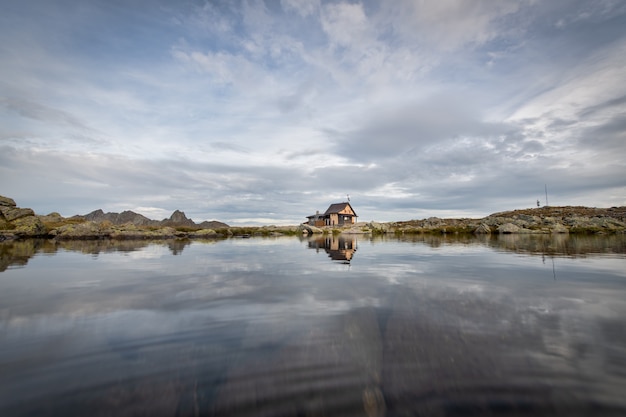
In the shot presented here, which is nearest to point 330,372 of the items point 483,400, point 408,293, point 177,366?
point 483,400

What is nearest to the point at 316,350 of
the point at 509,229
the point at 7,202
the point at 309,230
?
the point at 7,202

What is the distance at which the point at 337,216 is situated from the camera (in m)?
89.6

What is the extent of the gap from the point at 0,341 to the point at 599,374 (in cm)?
983

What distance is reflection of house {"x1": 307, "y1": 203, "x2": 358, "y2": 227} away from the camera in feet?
294

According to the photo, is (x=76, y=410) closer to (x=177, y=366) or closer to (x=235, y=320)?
(x=177, y=366)

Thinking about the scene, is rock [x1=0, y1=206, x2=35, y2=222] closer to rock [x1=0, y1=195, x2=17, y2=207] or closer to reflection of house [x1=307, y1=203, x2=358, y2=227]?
rock [x1=0, y1=195, x2=17, y2=207]

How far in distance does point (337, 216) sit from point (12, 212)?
228ft

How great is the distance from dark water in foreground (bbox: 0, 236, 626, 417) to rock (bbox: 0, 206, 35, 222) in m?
49.0

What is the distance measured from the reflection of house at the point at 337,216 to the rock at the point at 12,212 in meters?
67.0

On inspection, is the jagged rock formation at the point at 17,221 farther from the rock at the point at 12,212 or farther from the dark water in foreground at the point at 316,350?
the dark water in foreground at the point at 316,350

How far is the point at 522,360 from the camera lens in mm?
4488

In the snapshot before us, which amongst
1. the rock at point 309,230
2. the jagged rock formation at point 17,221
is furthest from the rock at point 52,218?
the rock at point 309,230

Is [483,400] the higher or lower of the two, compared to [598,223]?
lower

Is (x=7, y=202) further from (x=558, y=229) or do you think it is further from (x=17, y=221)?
(x=558, y=229)
